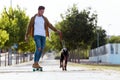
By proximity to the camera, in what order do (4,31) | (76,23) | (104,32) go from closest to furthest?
(4,31) → (76,23) → (104,32)

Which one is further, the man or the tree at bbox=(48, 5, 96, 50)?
the tree at bbox=(48, 5, 96, 50)

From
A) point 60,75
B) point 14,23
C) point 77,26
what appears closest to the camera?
point 60,75

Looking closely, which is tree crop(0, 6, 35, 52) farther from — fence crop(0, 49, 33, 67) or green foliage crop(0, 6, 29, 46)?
fence crop(0, 49, 33, 67)

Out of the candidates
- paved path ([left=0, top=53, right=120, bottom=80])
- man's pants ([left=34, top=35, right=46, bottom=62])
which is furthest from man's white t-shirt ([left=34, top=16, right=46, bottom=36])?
paved path ([left=0, top=53, right=120, bottom=80])

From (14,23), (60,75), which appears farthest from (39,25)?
(14,23)

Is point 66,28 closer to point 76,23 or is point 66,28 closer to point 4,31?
point 76,23

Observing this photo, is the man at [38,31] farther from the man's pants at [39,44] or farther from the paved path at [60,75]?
the paved path at [60,75]

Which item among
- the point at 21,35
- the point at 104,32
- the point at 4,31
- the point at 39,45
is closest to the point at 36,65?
the point at 39,45

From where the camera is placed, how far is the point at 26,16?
6094cm

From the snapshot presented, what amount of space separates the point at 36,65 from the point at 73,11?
5208 centimetres

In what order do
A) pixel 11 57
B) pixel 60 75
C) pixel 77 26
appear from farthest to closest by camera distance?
1. pixel 77 26
2. pixel 11 57
3. pixel 60 75

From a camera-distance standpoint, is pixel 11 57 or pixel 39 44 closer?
pixel 39 44

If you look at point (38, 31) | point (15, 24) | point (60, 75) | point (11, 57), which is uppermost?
point (15, 24)

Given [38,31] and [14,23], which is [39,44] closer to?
[38,31]
